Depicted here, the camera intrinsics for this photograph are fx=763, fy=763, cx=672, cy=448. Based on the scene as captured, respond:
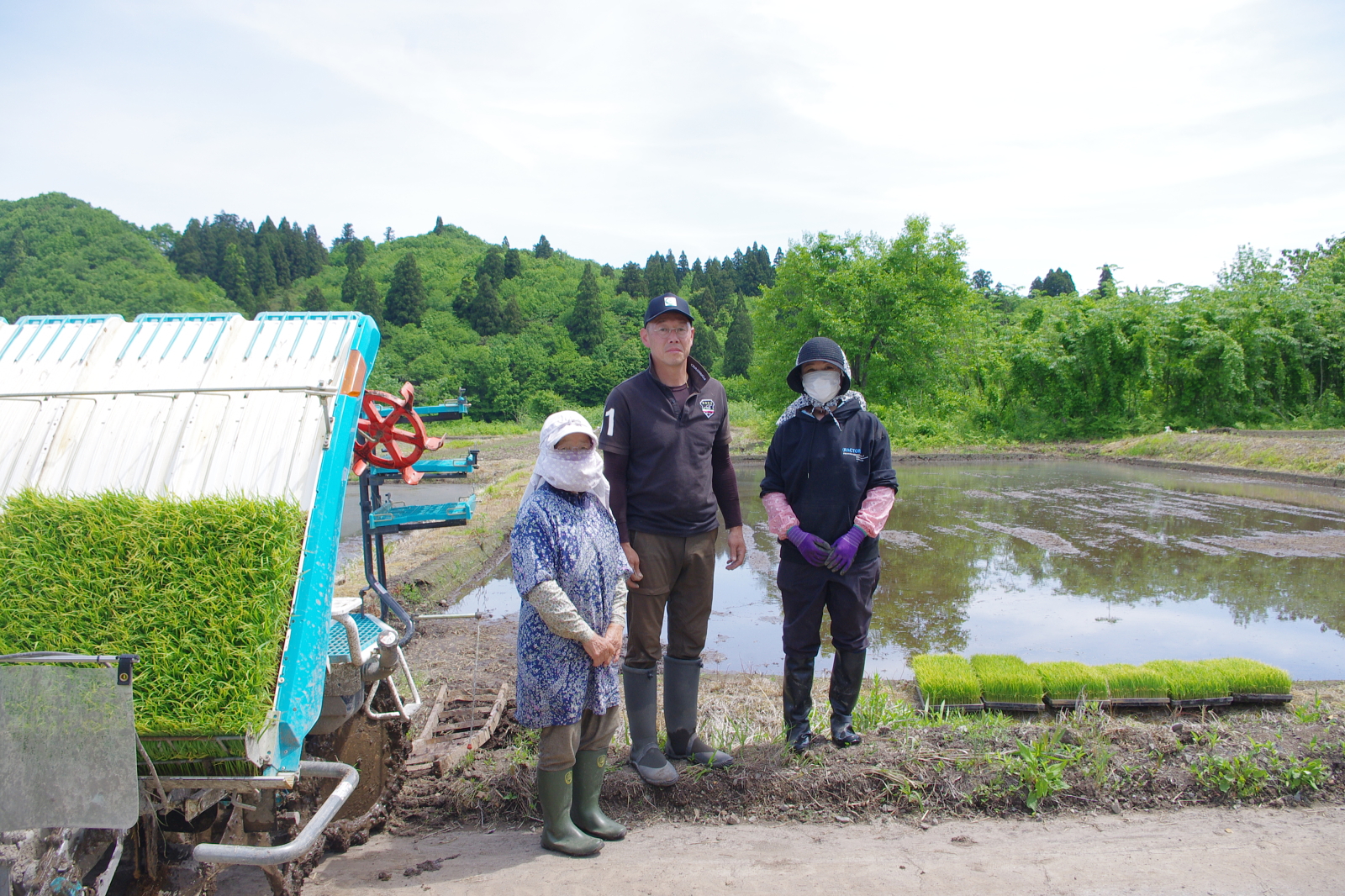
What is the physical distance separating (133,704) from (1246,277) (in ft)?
162

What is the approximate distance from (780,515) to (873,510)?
398 millimetres

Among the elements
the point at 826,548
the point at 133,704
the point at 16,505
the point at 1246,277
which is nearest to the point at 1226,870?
the point at 826,548

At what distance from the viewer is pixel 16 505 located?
2156 millimetres

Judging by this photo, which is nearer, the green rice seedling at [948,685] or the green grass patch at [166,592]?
the green grass patch at [166,592]

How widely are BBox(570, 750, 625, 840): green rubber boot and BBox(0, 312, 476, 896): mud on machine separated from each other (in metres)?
0.76

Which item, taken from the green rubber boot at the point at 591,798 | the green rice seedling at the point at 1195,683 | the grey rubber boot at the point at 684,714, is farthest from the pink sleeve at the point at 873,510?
the green rice seedling at the point at 1195,683

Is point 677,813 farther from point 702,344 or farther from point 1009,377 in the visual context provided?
point 702,344

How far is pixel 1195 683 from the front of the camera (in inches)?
179

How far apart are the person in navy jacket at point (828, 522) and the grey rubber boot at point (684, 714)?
14.9 inches

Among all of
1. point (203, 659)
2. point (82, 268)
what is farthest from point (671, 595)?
point (82, 268)

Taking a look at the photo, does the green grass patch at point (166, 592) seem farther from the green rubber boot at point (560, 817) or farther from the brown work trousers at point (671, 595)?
the brown work trousers at point (671, 595)

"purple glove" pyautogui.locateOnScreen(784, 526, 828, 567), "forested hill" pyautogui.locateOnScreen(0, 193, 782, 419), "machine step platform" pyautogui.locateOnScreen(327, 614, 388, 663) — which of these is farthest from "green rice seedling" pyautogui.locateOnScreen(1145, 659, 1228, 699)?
"forested hill" pyautogui.locateOnScreen(0, 193, 782, 419)

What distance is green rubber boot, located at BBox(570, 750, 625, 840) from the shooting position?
2760mm

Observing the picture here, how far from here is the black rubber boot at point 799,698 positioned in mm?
3357
